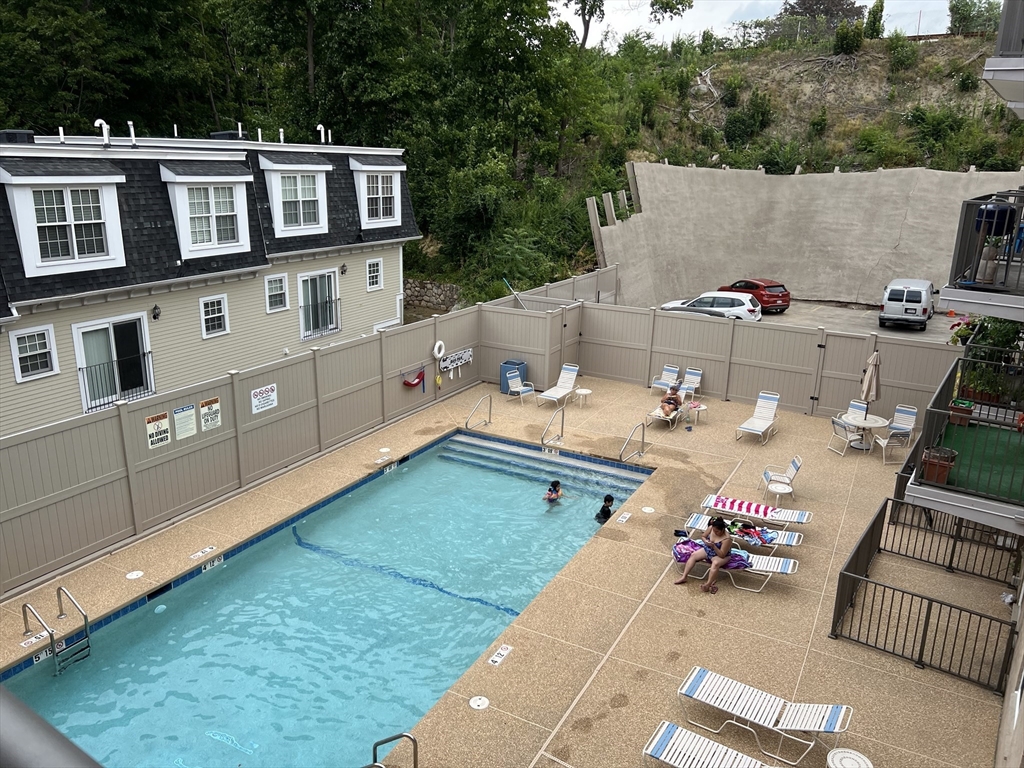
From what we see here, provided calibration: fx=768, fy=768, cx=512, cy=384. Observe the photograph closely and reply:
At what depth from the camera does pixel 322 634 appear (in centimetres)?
1041

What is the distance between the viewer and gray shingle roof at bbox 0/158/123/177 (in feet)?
47.4

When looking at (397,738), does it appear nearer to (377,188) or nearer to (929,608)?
(929,608)

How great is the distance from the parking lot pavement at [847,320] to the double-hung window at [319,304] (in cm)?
1558

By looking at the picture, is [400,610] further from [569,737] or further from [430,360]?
[430,360]

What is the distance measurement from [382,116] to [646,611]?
95.0 ft

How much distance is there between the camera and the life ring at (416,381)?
57.1ft

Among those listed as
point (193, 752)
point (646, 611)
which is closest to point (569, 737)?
point (646, 611)

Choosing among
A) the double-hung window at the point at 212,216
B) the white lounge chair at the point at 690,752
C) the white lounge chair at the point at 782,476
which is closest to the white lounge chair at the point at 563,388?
the white lounge chair at the point at 782,476

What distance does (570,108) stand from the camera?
113ft

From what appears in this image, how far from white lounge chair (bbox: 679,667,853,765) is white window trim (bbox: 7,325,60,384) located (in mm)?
13796

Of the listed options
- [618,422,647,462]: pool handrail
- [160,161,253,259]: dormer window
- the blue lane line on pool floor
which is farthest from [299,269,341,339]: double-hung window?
[618,422,647,462]: pool handrail

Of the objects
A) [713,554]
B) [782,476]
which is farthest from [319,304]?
[713,554]

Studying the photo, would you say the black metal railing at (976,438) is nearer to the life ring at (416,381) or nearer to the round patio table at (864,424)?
the round patio table at (864,424)

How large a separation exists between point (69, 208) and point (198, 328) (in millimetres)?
4105
